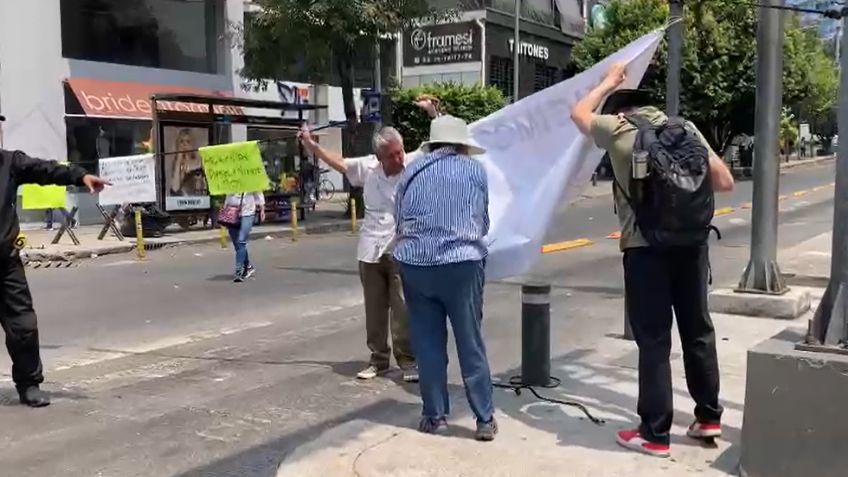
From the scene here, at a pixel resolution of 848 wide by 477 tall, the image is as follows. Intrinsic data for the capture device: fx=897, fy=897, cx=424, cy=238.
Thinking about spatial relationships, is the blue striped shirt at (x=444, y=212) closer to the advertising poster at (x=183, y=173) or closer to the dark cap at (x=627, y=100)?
the dark cap at (x=627, y=100)

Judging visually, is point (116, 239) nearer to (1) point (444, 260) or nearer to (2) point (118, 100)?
(2) point (118, 100)

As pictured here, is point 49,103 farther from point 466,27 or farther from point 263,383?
point 466,27

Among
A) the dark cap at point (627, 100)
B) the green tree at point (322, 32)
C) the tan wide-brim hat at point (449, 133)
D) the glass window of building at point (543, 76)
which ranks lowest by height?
the tan wide-brim hat at point (449, 133)

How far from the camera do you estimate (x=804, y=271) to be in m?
11.2

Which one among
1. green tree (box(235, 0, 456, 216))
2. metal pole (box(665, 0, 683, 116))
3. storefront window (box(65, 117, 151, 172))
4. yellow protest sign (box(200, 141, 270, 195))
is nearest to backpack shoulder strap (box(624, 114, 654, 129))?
metal pole (box(665, 0, 683, 116))

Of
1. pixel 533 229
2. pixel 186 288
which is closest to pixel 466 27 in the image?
pixel 186 288

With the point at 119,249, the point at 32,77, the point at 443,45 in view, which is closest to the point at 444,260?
the point at 119,249

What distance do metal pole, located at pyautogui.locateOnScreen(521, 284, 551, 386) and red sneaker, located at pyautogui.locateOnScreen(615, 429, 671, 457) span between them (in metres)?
1.23

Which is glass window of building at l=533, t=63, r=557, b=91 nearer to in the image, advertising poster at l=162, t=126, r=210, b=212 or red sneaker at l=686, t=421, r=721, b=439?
advertising poster at l=162, t=126, r=210, b=212

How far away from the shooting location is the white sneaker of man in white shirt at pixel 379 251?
20.9ft

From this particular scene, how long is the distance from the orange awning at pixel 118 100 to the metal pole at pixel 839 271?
Result: 17.0 m

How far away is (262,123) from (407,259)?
17183 mm

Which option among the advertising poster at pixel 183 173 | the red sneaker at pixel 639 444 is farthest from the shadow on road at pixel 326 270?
the red sneaker at pixel 639 444

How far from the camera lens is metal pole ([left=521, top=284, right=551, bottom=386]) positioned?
19.6ft
